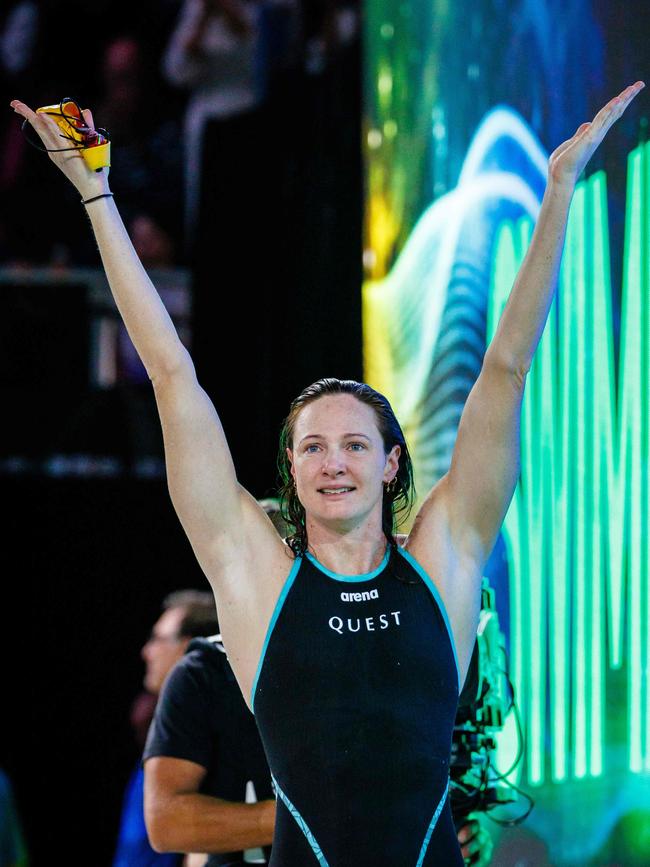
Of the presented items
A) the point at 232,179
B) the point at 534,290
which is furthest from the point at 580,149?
the point at 232,179

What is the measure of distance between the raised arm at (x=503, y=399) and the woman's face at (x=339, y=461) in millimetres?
137

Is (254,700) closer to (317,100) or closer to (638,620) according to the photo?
(638,620)

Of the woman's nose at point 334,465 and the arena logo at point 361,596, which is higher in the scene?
the woman's nose at point 334,465

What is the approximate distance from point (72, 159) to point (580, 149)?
0.86 meters

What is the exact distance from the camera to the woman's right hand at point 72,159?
2.27 metres

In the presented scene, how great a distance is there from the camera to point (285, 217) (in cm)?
545

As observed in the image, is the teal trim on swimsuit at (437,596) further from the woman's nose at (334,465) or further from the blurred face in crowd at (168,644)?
the blurred face in crowd at (168,644)

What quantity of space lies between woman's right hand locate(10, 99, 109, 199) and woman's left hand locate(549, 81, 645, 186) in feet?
2.51

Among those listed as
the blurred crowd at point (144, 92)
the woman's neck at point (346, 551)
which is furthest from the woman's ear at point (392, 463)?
the blurred crowd at point (144, 92)

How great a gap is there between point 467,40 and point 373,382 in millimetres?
1121

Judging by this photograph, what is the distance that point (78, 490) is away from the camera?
579 centimetres

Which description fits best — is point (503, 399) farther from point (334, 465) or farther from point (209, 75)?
point (209, 75)

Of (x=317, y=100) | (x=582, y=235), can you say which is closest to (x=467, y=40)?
(x=582, y=235)

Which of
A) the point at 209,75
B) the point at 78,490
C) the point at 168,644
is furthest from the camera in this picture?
the point at 209,75
